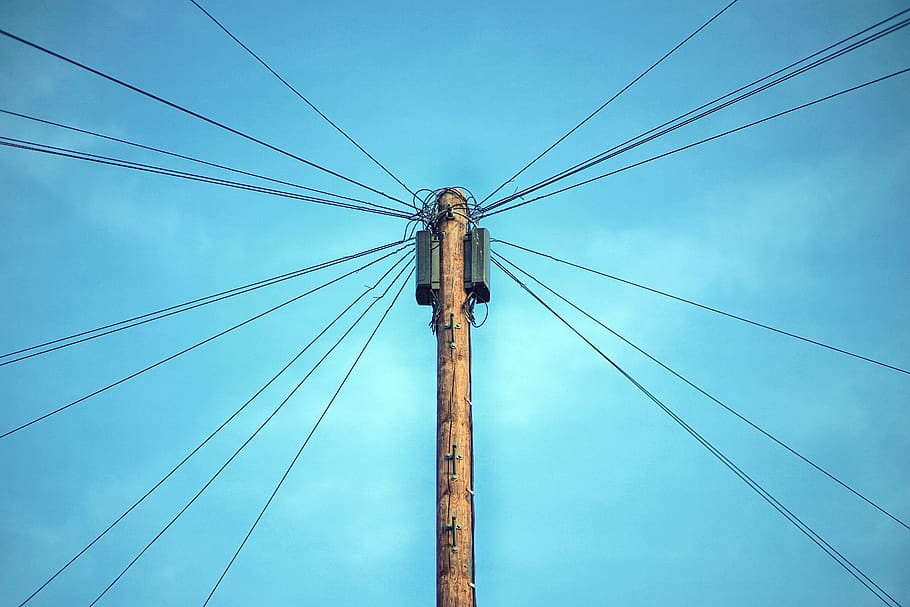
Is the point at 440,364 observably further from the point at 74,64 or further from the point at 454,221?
the point at 74,64

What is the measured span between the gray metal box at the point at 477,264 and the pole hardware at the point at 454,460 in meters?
1.66

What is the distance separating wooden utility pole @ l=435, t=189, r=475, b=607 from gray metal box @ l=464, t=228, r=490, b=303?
0.20 feet

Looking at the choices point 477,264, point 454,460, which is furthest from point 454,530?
point 477,264

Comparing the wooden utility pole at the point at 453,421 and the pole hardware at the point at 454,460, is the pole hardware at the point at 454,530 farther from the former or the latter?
the pole hardware at the point at 454,460

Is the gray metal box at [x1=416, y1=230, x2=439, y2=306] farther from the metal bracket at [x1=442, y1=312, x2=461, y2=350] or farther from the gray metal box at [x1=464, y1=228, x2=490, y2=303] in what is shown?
the metal bracket at [x1=442, y1=312, x2=461, y2=350]

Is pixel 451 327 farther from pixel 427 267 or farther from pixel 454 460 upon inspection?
pixel 454 460

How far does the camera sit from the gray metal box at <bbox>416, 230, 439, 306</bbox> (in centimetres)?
914

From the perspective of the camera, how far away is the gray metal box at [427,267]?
9141 millimetres

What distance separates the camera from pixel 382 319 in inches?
454

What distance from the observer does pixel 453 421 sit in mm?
8453

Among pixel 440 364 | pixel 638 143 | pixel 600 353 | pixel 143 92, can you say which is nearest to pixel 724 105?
pixel 638 143

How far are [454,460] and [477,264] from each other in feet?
6.57

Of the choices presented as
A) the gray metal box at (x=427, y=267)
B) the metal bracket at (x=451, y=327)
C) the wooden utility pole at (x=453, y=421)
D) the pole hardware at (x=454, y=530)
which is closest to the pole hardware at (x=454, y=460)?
the wooden utility pole at (x=453, y=421)

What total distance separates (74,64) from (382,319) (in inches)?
189
